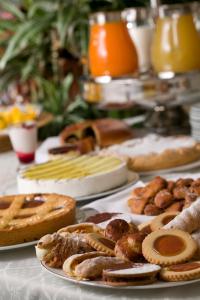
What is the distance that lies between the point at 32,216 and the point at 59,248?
222mm

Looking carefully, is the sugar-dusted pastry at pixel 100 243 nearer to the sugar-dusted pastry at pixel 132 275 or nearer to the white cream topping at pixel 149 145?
the sugar-dusted pastry at pixel 132 275

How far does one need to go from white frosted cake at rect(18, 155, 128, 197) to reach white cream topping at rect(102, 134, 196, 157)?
16 centimetres

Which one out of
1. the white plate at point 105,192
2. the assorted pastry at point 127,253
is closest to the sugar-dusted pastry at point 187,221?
the assorted pastry at point 127,253

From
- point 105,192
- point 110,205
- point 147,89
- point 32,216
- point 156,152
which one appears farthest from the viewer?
point 147,89

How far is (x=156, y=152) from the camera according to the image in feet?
6.15

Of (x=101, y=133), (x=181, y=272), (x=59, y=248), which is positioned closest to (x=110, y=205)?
(x=59, y=248)

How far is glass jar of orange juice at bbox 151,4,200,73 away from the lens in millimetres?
2209

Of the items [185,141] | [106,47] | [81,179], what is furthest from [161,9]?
[81,179]

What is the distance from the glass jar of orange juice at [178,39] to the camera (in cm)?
221

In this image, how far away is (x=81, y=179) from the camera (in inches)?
63.0

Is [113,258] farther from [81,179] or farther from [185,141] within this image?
[185,141]

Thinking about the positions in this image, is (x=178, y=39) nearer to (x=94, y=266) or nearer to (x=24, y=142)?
(x=24, y=142)

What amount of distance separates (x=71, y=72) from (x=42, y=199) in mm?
2682

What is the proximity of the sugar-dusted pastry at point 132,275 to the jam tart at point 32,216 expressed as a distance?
0.28m
